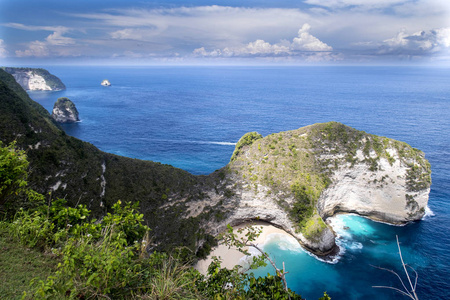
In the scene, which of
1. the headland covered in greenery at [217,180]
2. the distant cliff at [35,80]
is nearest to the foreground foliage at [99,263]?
the headland covered in greenery at [217,180]

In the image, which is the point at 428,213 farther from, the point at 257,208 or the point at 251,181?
the point at 251,181

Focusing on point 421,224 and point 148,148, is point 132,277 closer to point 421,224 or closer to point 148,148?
point 421,224

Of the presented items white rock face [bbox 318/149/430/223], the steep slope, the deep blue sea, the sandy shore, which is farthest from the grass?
white rock face [bbox 318/149/430/223]

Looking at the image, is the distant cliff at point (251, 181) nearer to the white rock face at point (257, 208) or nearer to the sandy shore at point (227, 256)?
the white rock face at point (257, 208)

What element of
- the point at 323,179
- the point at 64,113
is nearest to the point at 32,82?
the point at 64,113

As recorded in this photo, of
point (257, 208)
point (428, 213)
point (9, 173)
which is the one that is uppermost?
point (9, 173)

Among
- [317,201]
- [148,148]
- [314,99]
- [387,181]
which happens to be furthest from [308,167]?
[314,99]
